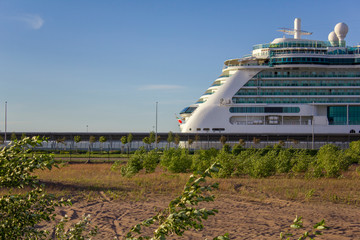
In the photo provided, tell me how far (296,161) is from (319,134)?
33.4 m

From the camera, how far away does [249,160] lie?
2764 centimetres

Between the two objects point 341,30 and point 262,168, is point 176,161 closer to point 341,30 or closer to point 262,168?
point 262,168

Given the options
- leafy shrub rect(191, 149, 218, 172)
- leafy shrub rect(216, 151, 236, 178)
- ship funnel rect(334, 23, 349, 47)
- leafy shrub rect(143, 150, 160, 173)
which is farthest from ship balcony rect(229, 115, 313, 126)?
leafy shrub rect(216, 151, 236, 178)

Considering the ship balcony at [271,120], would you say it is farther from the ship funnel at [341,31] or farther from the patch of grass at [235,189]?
the patch of grass at [235,189]

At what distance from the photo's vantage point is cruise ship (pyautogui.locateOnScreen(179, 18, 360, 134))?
2494 inches

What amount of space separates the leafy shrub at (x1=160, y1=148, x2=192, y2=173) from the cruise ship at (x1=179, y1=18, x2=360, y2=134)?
102 ft

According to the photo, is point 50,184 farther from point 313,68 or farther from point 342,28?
point 342,28

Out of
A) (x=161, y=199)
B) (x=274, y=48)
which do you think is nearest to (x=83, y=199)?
(x=161, y=199)

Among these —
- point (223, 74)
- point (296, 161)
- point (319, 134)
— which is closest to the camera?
point (296, 161)

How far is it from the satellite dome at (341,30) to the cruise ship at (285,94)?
324 cm

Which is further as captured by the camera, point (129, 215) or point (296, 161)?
point (296, 161)

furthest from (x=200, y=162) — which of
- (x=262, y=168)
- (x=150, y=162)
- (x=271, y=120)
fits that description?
(x=271, y=120)

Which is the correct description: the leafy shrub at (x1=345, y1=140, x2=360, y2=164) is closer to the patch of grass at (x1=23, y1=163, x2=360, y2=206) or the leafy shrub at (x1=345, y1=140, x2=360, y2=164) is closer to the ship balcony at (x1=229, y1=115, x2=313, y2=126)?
the ship balcony at (x1=229, y1=115, x2=313, y2=126)

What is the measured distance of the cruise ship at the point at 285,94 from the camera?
2494 inches
